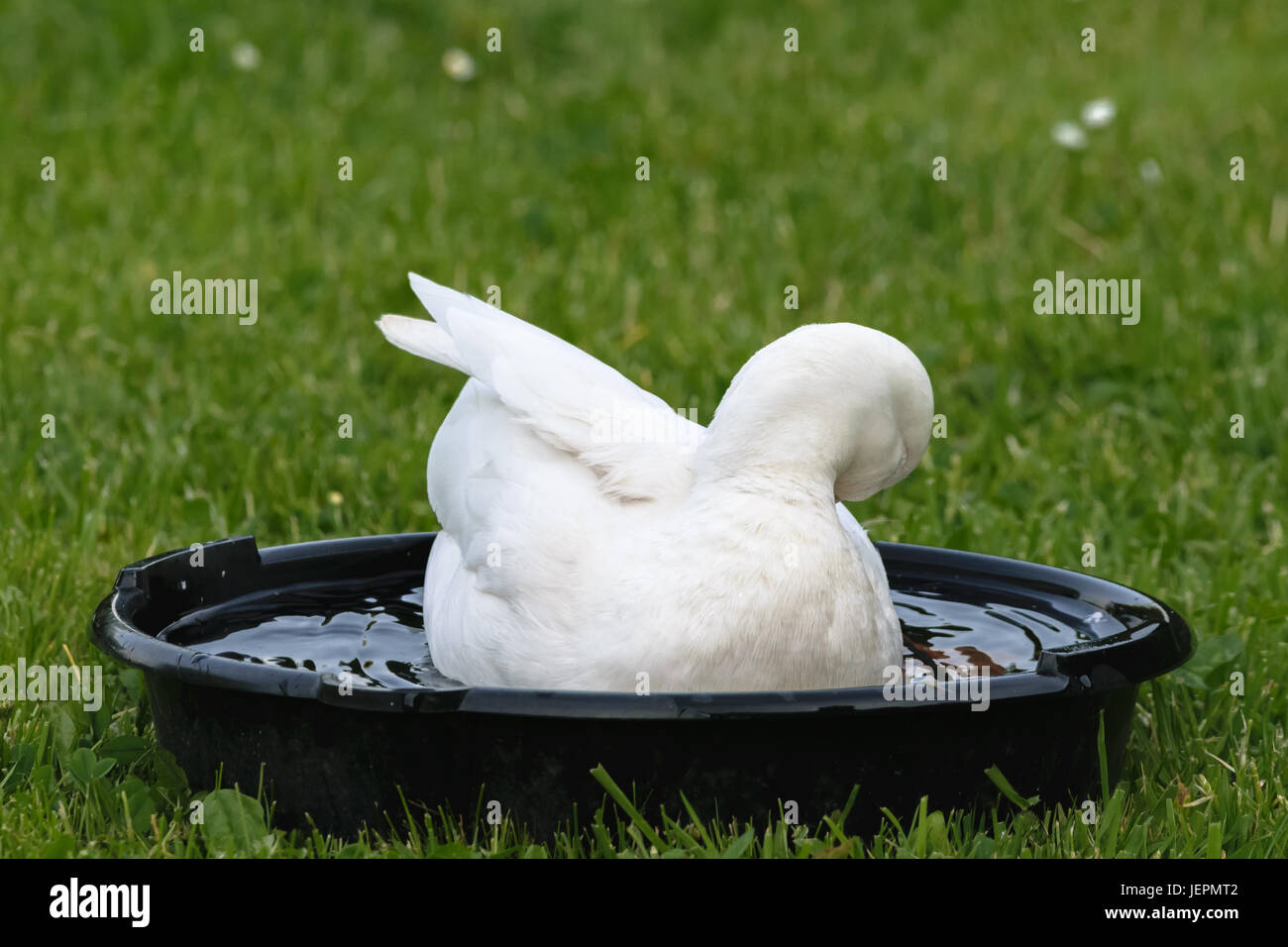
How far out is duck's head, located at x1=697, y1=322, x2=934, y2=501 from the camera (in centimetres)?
263

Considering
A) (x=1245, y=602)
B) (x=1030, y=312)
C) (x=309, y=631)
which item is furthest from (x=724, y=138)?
(x=309, y=631)

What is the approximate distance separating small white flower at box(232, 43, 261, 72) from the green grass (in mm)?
70

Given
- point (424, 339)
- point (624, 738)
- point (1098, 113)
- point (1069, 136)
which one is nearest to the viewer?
point (624, 738)

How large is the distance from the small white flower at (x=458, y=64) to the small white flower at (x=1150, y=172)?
8.93 ft

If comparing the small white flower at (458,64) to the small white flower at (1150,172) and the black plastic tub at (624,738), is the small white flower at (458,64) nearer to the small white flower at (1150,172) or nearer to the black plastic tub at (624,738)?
the small white flower at (1150,172)

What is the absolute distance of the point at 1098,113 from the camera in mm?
6031

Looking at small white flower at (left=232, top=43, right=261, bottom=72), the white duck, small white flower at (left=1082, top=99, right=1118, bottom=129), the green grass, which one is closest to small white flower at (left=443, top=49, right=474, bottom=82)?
the green grass

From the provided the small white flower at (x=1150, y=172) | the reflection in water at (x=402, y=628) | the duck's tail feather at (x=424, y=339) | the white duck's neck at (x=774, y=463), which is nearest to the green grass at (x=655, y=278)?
the small white flower at (x=1150, y=172)

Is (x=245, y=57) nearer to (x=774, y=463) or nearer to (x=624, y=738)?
(x=774, y=463)

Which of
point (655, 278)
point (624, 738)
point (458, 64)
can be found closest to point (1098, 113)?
point (655, 278)

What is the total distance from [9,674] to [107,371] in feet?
5.80

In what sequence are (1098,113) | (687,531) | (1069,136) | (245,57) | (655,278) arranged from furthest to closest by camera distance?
(245,57) < (1069,136) < (1098,113) < (655,278) < (687,531)

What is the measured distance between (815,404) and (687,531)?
0.92 feet

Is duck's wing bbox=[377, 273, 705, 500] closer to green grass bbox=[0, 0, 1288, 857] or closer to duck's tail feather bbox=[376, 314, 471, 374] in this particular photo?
duck's tail feather bbox=[376, 314, 471, 374]
